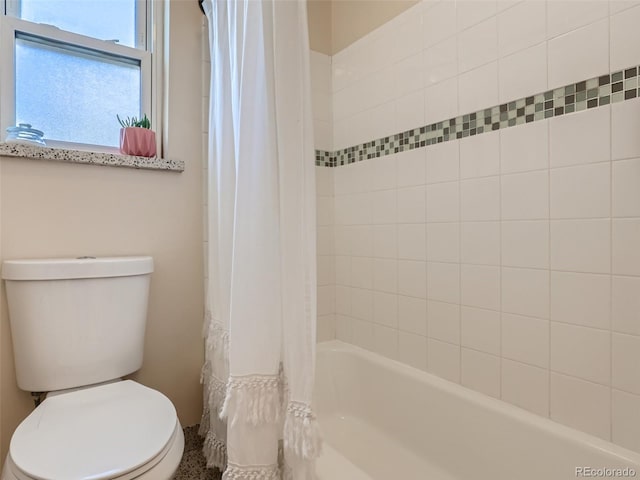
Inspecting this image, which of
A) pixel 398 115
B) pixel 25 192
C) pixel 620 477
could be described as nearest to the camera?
pixel 620 477

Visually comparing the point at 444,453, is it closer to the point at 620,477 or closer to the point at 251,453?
the point at 620,477

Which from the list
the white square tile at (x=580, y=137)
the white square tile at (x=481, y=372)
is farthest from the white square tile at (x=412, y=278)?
the white square tile at (x=580, y=137)

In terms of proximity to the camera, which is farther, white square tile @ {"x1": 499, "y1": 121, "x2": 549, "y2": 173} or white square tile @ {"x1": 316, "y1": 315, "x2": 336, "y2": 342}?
white square tile @ {"x1": 316, "y1": 315, "x2": 336, "y2": 342}

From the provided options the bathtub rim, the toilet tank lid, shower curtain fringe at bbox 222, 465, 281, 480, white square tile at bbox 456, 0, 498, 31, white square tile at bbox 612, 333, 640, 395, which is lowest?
shower curtain fringe at bbox 222, 465, 281, 480

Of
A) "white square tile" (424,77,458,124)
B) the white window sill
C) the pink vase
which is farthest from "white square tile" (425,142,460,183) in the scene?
the pink vase

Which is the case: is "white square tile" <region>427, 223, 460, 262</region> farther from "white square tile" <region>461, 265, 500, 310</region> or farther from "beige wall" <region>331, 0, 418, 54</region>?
"beige wall" <region>331, 0, 418, 54</region>

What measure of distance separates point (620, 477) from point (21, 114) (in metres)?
2.20

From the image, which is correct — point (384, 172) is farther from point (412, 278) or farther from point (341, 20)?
point (341, 20)

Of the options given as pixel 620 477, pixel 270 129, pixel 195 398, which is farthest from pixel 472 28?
pixel 195 398

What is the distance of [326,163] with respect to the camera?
193 cm

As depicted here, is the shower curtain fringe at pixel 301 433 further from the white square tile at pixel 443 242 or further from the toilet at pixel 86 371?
the white square tile at pixel 443 242

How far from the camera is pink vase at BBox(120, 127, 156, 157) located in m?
1.43

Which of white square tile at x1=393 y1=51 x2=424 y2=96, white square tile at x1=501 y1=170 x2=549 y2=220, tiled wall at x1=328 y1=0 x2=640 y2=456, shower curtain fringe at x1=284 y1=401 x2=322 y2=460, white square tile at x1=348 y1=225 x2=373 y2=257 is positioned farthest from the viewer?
white square tile at x1=348 y1=225 x2=373 y2=257

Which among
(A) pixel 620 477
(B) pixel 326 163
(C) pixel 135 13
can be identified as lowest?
(A) pixel 620 477
